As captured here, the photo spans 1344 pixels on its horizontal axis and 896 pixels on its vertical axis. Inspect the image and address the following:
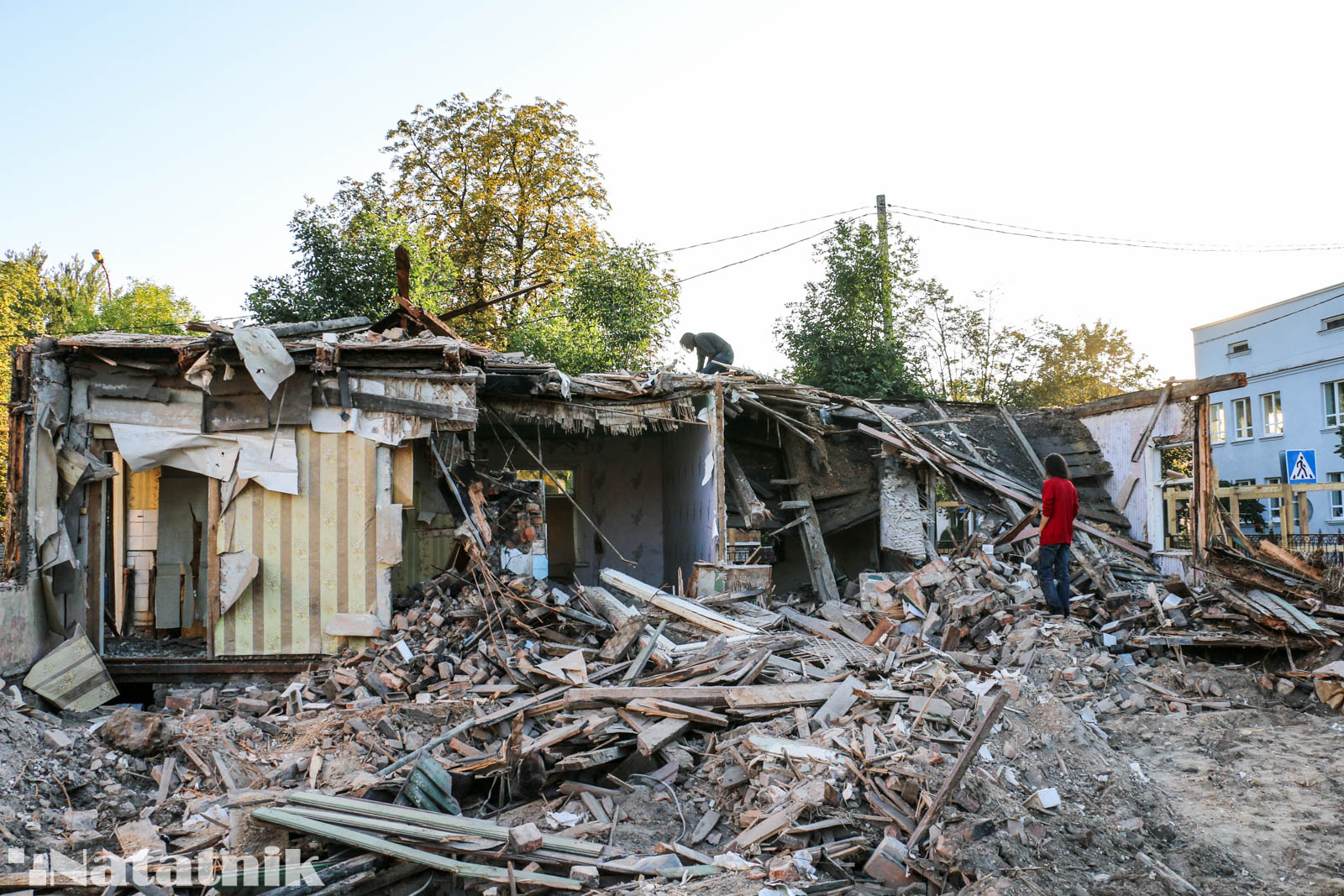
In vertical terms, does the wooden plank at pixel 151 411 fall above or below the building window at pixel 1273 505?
above

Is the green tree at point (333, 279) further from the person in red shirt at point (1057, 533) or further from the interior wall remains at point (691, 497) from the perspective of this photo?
the person in red shirt at point (1057, 533)

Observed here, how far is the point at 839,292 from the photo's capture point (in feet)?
59.4

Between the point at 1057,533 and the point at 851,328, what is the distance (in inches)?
373

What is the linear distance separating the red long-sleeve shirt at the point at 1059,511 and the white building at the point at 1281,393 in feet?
59.9

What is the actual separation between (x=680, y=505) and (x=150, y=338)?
7520 millimetres

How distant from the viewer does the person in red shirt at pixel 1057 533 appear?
29.5 feet

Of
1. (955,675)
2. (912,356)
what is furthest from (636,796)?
(912,356)

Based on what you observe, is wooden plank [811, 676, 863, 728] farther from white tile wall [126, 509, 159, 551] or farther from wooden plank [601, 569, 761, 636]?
white tile wall [126, 509, 159, 551]

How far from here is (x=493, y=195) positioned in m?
22.5

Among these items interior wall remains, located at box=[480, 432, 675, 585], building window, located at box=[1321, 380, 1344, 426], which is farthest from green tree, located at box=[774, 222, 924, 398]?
building window, located at box=[1321, 380, 1344, 426]

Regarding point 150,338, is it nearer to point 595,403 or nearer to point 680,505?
point 595,403

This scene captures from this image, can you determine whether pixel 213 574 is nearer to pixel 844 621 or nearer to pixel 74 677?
pixel 74 677

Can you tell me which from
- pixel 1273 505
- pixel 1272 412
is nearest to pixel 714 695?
pixel 1273 505

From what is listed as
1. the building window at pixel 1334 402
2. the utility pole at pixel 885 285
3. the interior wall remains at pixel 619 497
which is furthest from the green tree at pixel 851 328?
the building window at pixel 1334 402
